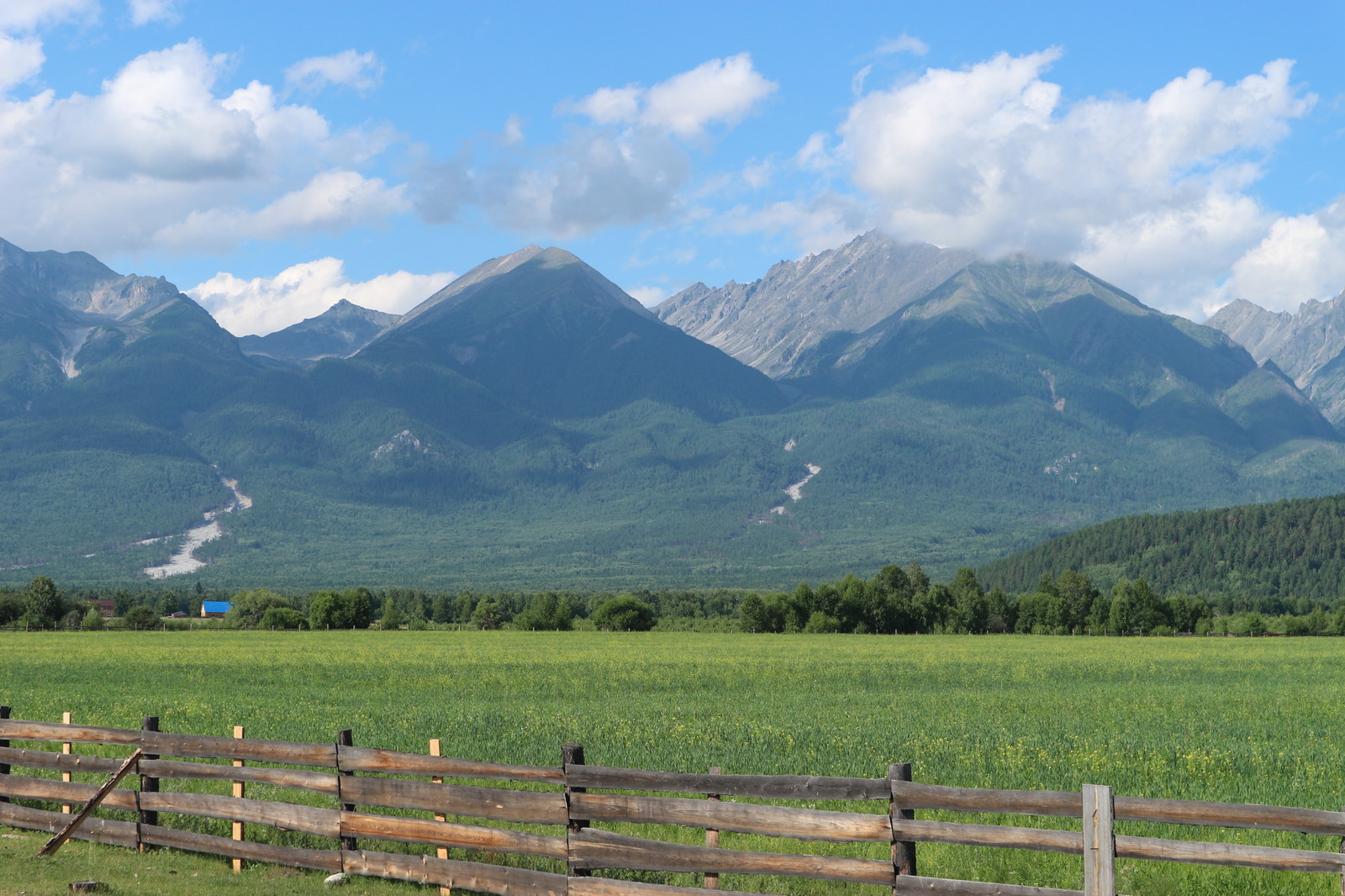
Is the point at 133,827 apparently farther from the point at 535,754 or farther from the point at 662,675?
the point at 662,675

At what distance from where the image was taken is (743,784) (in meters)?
12.3

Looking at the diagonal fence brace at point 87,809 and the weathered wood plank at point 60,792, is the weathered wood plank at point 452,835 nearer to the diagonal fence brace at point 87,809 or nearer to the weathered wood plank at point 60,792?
the diagonal fence brace at point 87,809

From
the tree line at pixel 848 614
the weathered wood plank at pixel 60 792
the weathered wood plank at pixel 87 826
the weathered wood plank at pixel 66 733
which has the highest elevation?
the weathered wood plank at pixel 66 733

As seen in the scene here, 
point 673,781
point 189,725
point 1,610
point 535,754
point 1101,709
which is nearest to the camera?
point 673,781

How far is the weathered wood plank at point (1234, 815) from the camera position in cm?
1009

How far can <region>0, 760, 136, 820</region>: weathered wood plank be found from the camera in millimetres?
17094

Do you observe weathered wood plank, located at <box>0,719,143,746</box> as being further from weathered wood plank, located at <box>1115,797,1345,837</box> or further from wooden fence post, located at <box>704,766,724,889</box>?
weathered wood plank, located at <box>1115,797,1345,837</box>

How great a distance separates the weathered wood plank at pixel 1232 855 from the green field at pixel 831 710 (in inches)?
182

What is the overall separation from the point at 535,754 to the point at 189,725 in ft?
39.1

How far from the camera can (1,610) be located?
119m

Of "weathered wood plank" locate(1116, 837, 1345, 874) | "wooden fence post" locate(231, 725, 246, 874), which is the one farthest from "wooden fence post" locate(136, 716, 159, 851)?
"weathered wood plank" locate(1116, 837, 1345, 874)

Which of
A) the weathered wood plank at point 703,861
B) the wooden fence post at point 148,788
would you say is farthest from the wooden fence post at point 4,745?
the weathered wood plank at point 703,861

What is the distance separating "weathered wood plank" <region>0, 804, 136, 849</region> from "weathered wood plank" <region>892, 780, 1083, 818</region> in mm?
11631

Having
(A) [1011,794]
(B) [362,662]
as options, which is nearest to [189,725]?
(A) [1011,794]
